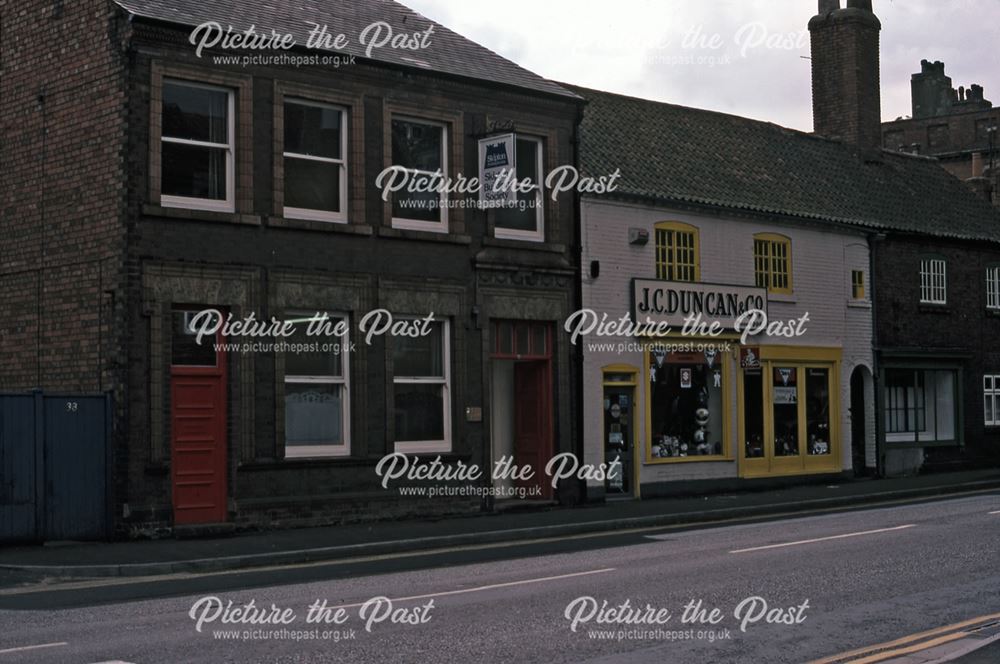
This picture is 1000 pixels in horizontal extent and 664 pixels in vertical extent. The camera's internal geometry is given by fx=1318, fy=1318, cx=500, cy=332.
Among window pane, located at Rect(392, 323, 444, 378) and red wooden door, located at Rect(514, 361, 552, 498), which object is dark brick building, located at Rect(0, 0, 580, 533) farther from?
red wooden door, located at Rect(514, 361, 552, 498)

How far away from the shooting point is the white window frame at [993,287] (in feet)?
119

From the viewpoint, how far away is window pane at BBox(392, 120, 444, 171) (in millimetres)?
22922

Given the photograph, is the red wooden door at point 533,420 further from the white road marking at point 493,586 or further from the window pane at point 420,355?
the white road marking at point 493,586

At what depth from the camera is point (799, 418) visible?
30188 mm

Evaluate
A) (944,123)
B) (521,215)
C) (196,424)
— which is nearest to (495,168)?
(521,215)

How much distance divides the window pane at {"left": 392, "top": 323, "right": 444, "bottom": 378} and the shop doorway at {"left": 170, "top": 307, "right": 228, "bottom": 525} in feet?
11.4

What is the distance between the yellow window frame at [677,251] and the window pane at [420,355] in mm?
5936

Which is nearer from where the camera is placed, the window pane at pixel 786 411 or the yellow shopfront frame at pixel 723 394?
the yellow shopfront frame at pixel 723 394

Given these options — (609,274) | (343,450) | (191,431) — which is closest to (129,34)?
(191,431)

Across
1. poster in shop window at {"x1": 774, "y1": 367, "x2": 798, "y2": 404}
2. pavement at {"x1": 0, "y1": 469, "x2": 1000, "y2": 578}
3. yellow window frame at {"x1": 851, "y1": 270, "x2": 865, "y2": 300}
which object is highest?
yellow window frame at {"x1": 851, "y1": 270, "x2": 865, "y2": 300}

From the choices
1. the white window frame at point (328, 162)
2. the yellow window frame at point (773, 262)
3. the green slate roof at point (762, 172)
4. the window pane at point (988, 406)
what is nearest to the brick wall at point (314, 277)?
the white window frame at point (328, 162)

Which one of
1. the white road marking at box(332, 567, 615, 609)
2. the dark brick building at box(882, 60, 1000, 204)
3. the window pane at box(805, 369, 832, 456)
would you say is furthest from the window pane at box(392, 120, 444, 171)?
the dark brick building at box(882, 60, 1000, 204)

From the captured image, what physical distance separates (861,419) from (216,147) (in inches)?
725

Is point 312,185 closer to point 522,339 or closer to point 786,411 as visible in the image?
point 522,339
